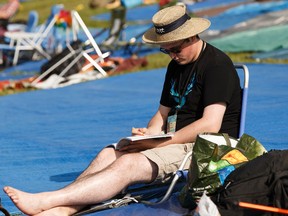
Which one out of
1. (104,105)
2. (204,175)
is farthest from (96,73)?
(204,175)

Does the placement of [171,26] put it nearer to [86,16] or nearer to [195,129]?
[195,129]

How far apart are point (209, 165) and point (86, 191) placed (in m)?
0.76

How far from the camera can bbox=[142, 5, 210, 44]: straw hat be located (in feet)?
16.5

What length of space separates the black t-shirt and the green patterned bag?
0.41 metres

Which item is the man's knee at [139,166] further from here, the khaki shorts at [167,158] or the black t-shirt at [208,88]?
the black t-shirt at [208,88]

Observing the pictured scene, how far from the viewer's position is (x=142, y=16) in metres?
20.2

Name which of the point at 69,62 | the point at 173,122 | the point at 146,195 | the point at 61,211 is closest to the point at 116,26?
the point at 69,62

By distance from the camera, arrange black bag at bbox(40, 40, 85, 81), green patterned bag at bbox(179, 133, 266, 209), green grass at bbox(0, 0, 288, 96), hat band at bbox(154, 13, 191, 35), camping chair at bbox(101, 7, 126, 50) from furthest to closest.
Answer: camping chair at bbox(101, 7, 126, 50)
black bag at bbox(40, 40, 85, 81)
green grass at bbox(0, 0, 288, 96)
hat band at bbox(154, 13, 191, 35)
green patterned bag at bbox(179, 133, 266, 209)

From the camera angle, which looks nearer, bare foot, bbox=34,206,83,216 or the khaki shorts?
bare foot, bbox=34,206,83,216

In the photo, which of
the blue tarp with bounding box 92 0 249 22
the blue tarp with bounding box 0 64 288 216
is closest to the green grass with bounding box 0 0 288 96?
the blue tarp with bounding box 92 0 249 22

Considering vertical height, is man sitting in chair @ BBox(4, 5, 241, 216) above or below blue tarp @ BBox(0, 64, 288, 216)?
above

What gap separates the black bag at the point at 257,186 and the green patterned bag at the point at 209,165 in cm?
8

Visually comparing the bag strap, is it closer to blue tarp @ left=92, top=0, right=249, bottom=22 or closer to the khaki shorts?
the khaki shorts

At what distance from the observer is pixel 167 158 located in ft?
16.0
